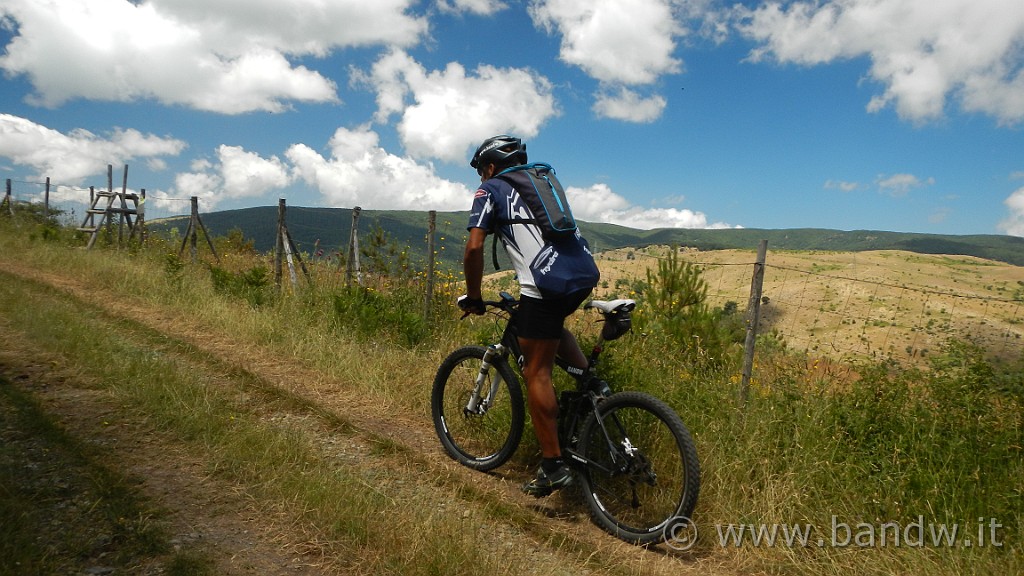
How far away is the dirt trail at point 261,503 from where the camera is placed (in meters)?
2.77

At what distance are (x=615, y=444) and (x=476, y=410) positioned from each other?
49.4 inches

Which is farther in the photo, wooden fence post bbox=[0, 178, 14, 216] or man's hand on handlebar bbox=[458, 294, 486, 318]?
wooden fence post bbox=[0, 178, 14, 216]

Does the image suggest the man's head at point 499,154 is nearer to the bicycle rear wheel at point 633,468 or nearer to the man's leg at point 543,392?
the man's leg at point 543,392

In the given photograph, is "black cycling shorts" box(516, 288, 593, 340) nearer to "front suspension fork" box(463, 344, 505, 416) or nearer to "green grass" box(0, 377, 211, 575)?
"front suspension fork" box(463, 344, 505, 416)

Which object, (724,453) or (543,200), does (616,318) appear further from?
(724,453)

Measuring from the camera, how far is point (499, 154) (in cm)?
387

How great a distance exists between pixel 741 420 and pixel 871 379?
0.96m

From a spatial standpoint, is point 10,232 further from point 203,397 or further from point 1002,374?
point 1002,374

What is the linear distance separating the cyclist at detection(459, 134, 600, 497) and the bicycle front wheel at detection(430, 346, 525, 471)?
428 mm

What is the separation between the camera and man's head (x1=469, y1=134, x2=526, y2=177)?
3.87 metres

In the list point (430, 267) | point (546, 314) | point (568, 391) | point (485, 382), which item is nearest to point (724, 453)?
point (568, 391)

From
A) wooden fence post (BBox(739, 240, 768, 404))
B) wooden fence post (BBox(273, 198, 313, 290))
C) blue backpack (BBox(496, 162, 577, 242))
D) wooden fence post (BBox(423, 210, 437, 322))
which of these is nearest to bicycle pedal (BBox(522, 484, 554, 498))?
blue backpack (BBox(496, 162, 577, 242))

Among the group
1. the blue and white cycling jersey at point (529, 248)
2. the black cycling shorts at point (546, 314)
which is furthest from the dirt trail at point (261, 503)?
the blue and white cycling jersey at point (529, 248)

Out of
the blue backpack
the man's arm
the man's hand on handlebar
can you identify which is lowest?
the man's hand on handlebar
